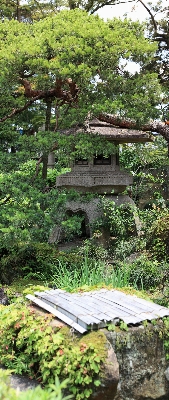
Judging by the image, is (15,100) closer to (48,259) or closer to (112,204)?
(48,259)

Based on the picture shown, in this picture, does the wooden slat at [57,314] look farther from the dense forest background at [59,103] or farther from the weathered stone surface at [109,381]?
the dense forest background at [59,103]

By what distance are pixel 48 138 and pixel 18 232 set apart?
227 centimetres

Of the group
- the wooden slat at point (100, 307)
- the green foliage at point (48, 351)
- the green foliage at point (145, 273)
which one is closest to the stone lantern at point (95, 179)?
the green foliage at point (145, 273)

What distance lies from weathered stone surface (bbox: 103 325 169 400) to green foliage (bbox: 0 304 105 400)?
1.26 feet

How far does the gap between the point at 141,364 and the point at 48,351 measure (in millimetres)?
1099

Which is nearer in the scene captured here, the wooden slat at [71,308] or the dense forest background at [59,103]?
the wooden slat at [71,308]

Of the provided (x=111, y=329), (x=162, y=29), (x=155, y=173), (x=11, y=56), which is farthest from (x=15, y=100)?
(x=162, y=29)

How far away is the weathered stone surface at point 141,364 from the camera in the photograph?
15.2ft

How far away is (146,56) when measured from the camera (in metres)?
9.70

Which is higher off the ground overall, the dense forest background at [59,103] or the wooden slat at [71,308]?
the dense forest background at [59,103]

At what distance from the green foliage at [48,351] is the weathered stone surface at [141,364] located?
385 millimetres

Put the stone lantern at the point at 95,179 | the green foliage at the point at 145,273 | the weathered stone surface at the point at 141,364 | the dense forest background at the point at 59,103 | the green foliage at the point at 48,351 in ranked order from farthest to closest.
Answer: the stone lantern at the point at 95,179 < the green foliage at the point at 145,273 < the dense forest background at the point at 59,103 < the weathered stone surface at the point at 141,364 < the green foliage at the point at 48,351

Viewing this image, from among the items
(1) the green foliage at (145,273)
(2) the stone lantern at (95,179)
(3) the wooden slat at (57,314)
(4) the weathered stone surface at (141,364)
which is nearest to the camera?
(3) the wooden slat at (57,314)

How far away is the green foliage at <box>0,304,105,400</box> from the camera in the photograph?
4.12 meters
